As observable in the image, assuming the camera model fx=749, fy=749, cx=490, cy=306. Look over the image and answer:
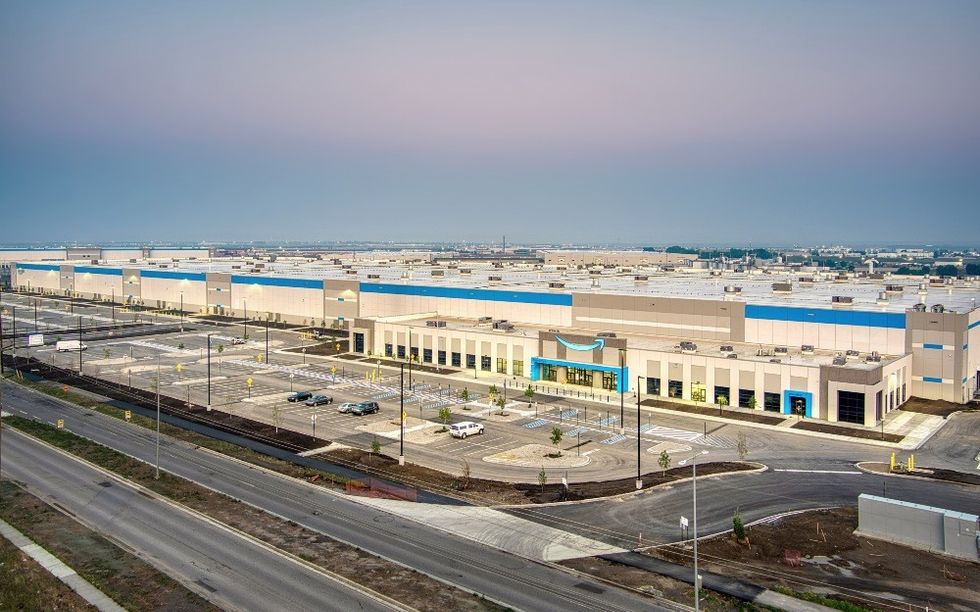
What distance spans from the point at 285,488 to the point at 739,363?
135 feet

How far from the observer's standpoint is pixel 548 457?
50875 millimetres

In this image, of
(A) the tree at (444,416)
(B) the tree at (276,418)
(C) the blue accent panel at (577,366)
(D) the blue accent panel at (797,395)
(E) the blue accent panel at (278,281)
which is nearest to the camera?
(B) the tree at (276,418)

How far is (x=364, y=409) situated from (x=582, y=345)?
23887 mm

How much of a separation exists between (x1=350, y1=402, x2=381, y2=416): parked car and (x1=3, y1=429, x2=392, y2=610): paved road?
22.4m

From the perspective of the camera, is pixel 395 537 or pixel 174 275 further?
pixel 174 275

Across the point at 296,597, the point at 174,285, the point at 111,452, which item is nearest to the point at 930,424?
the point at 296,597

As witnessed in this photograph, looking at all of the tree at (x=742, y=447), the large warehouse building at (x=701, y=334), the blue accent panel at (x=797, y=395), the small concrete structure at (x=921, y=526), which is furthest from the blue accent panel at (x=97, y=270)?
the small concrete structure at (x=921, y=526)

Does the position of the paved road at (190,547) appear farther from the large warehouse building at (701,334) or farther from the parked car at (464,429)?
the large warehouse building at (701,334)

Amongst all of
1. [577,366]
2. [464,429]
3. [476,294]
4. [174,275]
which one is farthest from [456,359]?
[174,275]

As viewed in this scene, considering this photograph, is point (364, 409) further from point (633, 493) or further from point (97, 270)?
point (97, 270)

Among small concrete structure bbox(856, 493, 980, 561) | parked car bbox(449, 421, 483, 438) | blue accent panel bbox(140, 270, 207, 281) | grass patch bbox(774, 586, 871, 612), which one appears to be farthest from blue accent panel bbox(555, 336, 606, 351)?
blue accent panel bbox(140, 270, 207, 281)

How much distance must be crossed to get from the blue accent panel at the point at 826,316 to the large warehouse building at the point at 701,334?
0.10 metres

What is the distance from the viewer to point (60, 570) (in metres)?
30.5

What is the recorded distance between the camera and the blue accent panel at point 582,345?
74.8 m
